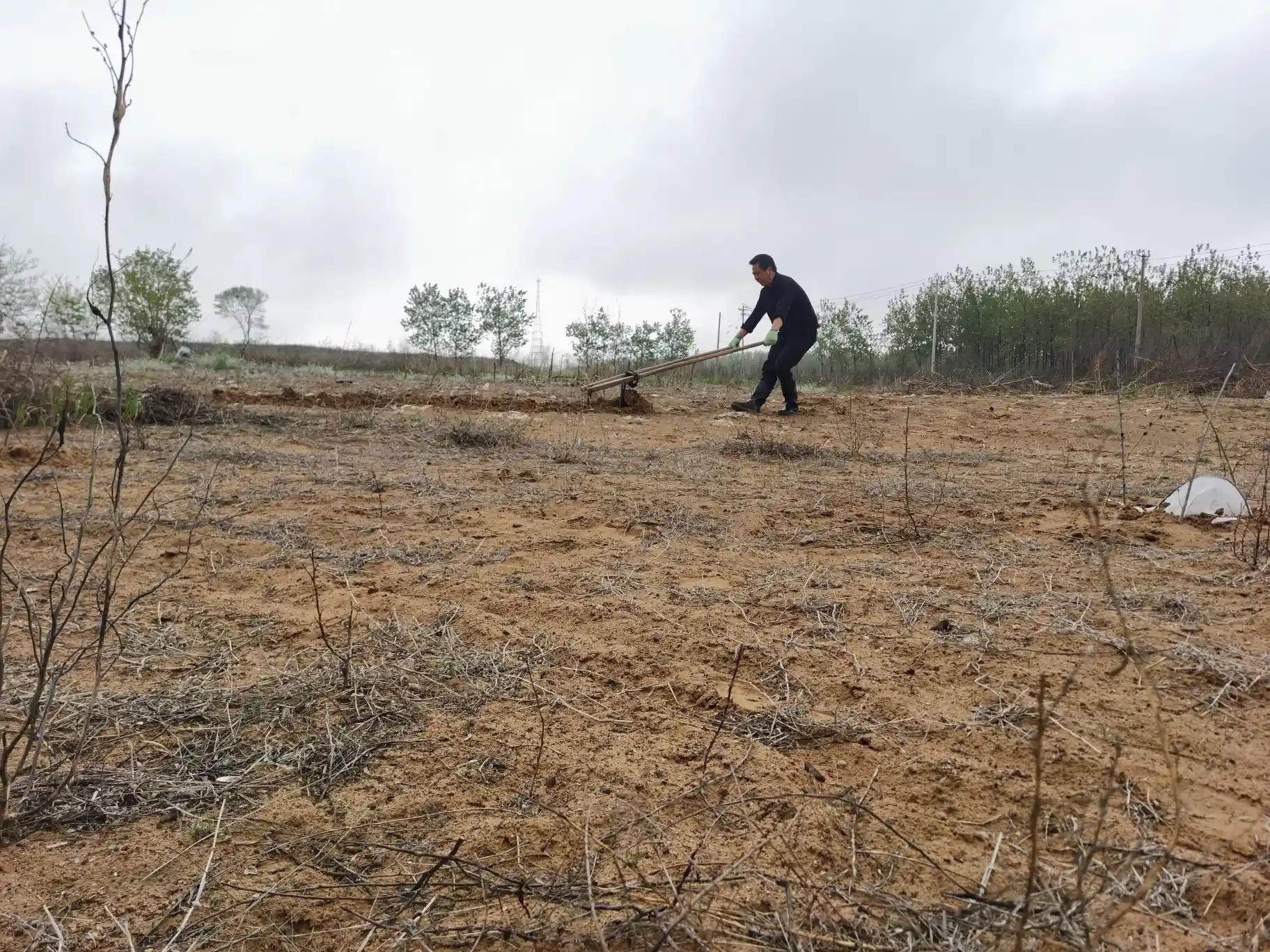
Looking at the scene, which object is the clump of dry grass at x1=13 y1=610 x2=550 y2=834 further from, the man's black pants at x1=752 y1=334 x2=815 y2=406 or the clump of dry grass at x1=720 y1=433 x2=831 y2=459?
the man's black pants at x1=752 y1=334 x2=815 y2=406

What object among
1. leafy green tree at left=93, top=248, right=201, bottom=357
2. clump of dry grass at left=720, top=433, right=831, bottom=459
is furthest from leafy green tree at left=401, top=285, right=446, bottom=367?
clump of dry grass at left=720, top=433, right=831, bottom=459

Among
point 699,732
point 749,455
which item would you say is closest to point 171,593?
point 699,732

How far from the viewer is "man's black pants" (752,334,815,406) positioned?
331 inches

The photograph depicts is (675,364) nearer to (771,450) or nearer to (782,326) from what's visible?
(782,326)

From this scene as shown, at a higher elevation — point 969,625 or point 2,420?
point 2,420

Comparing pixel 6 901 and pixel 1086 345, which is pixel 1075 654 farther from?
pixel 1086 345

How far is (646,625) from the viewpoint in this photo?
8.27 feet

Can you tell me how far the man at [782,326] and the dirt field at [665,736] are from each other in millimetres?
4611

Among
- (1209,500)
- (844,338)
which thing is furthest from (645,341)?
(1209,500)

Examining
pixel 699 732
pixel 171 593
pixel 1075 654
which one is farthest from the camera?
pixel 171 593

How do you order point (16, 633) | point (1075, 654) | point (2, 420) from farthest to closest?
point (2, 420), point (16, 633), point (1075, 654)

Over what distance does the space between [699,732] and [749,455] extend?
4.20 meters

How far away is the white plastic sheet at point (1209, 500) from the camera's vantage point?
142 inches

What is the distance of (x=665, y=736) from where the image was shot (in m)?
1.89
